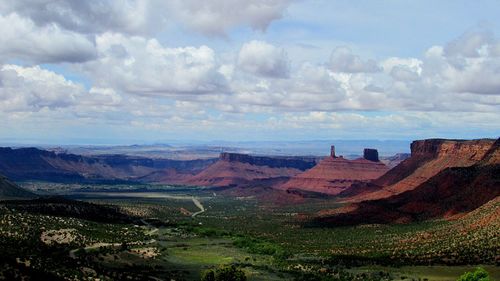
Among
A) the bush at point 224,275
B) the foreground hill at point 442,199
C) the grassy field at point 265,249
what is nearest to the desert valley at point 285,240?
the grassy field at point 265,249

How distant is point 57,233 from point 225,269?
38752 mm

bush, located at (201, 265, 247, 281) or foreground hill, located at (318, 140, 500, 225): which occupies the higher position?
foreground hill, located at (318, 140, 500, 225)

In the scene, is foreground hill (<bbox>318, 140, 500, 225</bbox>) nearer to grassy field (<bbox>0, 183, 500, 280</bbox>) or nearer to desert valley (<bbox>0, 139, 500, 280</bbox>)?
desert valley (<bbox>0, 139, 500, 280</bbox>)

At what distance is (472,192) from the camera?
15875 centimetres

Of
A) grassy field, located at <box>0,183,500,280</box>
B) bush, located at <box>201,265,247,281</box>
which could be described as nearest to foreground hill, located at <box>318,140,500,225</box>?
grassy field, located at <box>0,183,500,280</box>

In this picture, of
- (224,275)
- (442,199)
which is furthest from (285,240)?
(224,275)

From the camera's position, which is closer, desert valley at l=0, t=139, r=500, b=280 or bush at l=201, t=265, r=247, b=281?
bush at l=201, t=265, r=247, b=281

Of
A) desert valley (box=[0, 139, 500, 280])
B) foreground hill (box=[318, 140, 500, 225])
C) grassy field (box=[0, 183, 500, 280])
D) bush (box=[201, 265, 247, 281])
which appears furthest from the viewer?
foreground hill (box=[318, 140, 500, 225])

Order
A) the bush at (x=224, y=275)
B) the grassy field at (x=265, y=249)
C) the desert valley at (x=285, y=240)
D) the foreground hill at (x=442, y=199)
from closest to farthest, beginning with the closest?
the bush at (x=224, y=275) → the desert valley at (x=285, y=240) → the grassy field at (x=265, y=249) → the foreground hill at (x=442, y=199)

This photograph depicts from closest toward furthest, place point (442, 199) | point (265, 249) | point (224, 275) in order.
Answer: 1. point (224, 275)
2. point (265, 249)
3. point (442, 199)

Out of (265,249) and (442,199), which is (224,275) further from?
(442,199)

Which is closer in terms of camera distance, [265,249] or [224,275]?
[224,275]

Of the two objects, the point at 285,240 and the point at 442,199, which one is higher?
the point at 442,199

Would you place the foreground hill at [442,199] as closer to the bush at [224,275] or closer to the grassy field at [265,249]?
the grassy field at [265,249]
